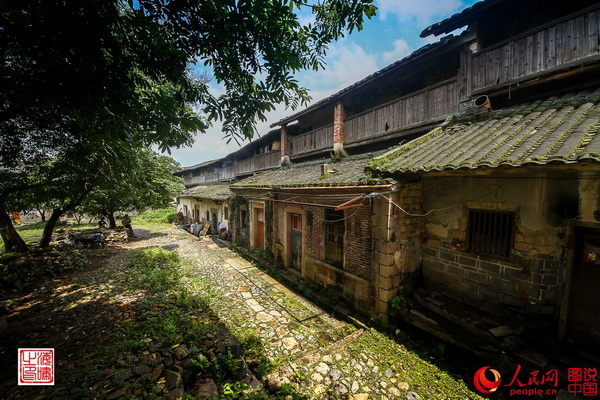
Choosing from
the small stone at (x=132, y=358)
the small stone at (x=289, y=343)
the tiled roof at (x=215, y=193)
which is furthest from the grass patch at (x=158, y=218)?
the small stone at (x=289, y=343)

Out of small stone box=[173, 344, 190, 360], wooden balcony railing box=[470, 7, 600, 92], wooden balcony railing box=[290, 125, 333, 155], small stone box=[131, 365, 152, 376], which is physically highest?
wooden balcony railing box=[470, 7, 600, 92]

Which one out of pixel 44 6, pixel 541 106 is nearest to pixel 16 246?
pixel 44 6

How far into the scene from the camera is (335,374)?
13.2ft

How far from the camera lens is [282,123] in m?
13.6

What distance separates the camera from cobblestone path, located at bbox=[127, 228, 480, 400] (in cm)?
375

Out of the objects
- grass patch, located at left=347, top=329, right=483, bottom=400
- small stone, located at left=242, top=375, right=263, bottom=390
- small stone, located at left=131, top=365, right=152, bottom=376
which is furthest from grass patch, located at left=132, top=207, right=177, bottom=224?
grass patch, located at left=347, top=329, right=483, bottom=400

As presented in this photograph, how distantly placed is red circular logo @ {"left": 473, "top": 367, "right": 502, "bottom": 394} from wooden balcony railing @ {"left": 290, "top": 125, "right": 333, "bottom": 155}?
9.29m

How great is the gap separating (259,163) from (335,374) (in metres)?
14.7

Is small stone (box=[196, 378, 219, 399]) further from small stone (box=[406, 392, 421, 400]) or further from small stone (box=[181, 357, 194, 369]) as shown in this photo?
small stone (box=[406, 392, 421, 400])

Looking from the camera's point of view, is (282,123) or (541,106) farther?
(282,123)

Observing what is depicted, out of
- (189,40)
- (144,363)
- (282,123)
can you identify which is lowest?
(144,363)

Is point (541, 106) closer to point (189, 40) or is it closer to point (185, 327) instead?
point (189, 40)

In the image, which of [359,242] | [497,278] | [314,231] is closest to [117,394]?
[359,242]

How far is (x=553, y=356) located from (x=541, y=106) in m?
5.24
